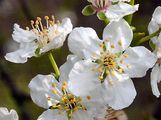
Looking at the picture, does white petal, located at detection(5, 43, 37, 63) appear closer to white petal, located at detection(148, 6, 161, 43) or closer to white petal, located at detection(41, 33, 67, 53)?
white petal, located at detection(41, 33, 67, 53)

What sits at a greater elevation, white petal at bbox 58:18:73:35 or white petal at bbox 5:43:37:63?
white petal at bbox 58:18:73:35

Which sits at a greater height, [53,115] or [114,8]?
[114,8]

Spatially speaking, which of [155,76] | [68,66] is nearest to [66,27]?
[68,66]

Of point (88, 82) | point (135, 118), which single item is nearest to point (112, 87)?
point (88, 82)

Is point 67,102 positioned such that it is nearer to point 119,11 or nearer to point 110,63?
point 110,63

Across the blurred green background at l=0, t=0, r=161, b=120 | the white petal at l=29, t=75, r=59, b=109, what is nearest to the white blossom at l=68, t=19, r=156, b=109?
the white petal at l=29, t=75, r=59, b=109

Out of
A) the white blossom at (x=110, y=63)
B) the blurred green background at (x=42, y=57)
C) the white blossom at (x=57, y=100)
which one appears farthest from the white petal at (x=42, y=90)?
the blurred green background at (x=42, y=57)

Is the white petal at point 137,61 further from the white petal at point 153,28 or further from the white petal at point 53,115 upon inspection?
the white petal at point 53,115
